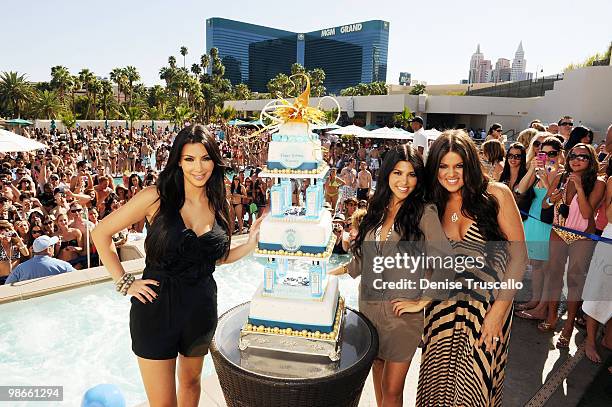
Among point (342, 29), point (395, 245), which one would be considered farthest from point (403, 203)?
point (342, 29)

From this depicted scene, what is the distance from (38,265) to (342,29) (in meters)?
136

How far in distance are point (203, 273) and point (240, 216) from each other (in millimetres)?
7274

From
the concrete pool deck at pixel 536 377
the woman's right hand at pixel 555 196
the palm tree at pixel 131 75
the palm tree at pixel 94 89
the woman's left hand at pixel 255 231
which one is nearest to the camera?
the woman's left hand at pixel 255 231

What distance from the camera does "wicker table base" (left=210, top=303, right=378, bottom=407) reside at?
248 centimetres

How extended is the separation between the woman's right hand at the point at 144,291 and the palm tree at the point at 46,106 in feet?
174

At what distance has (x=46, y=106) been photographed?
46875 millimetres

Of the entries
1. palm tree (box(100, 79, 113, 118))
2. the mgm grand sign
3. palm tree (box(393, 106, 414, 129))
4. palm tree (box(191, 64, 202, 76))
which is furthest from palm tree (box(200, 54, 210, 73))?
Result: the mgm grand sign

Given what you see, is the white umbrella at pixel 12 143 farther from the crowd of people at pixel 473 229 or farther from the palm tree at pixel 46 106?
the palm tree at pixel 46 106

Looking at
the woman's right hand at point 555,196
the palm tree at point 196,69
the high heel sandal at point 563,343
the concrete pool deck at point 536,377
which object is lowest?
the concrete pool deck at point 536,377

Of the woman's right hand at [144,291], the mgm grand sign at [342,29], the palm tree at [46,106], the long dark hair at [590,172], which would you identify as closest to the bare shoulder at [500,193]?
the long dark hair at [590,172]

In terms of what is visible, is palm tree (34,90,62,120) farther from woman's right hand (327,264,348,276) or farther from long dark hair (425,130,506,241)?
long dark hair (425,130,506,241)

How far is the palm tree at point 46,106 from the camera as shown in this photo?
154 ft

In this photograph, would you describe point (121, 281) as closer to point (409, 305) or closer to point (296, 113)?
point (296, 113)

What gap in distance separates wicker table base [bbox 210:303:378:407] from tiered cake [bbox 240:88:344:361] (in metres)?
0.09
